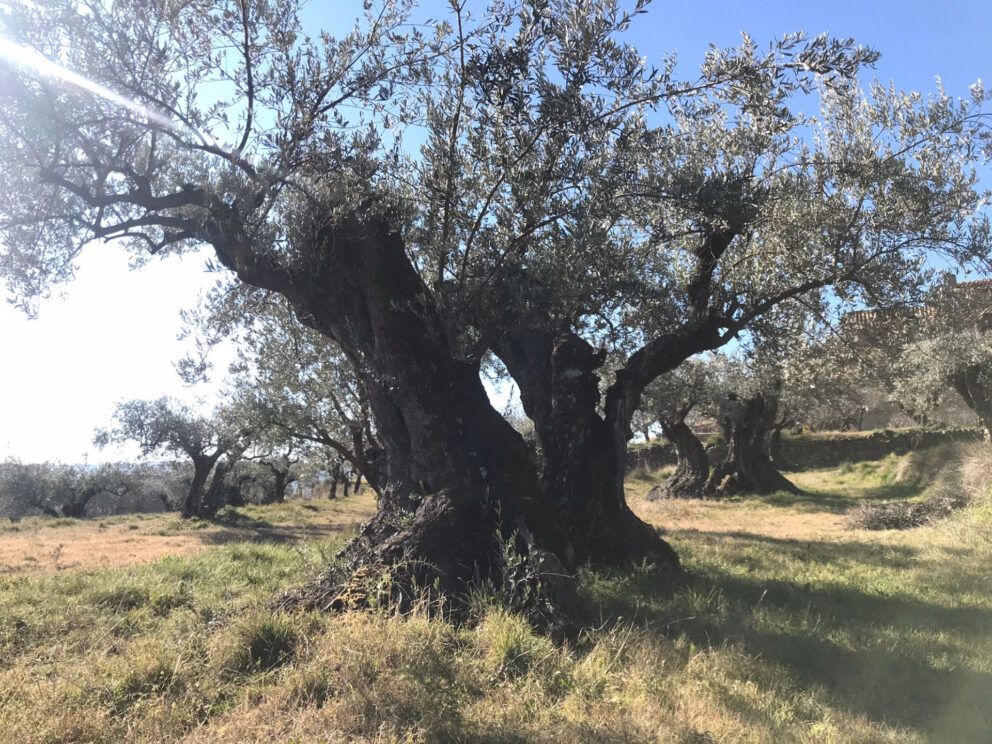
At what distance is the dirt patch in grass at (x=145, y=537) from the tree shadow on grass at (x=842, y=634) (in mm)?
4246

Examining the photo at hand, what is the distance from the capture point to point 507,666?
4227 millimetres

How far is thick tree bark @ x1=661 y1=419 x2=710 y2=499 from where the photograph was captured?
25594mm

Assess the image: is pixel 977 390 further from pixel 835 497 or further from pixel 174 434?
pixel 174 434

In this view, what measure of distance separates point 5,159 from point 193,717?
6.39 m

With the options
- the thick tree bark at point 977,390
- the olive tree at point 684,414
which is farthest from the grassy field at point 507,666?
the olive tree at point 684,414

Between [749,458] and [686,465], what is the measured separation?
8.50 feet

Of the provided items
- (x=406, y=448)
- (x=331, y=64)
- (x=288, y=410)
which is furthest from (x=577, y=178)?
(x=288, y=410)

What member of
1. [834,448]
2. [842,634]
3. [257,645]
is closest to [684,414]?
[834,448]

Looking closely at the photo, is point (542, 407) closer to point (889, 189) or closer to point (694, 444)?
point (889, 189)

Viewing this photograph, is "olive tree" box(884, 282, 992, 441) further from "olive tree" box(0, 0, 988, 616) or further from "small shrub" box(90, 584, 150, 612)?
"small shrub" box(90, 584, 150, 612)

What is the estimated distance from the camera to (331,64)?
6559 mm

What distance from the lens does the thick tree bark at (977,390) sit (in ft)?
63.6

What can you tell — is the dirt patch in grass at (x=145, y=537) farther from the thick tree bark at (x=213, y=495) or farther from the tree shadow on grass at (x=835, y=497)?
the tree shadow on grass at (x=835, y=497)

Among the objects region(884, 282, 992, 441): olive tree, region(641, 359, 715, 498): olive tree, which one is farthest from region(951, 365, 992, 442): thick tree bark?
region(641, 359, 715, 498): olive tree
